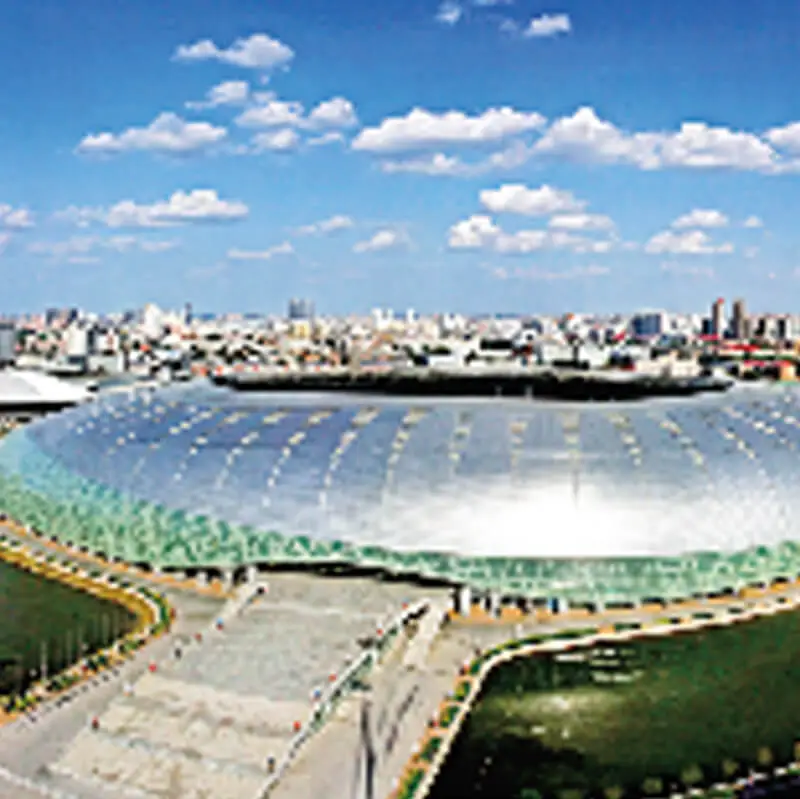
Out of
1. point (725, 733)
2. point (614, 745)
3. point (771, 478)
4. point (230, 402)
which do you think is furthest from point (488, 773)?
point (230, 402)

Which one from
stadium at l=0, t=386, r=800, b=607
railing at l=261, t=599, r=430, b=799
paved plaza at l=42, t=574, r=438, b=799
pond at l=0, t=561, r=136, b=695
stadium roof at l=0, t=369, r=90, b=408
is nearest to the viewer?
paved plaza at l=42, t=574, r=438, b=799

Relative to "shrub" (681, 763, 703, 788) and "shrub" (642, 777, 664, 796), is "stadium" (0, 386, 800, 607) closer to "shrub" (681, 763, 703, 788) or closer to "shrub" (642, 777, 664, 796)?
"shrub" (681, 763, 703, 788)

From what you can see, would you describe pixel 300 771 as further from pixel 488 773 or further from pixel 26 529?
pixel 26 529

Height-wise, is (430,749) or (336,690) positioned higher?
(336,690)

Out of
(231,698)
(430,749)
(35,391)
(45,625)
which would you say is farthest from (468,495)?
(35,391)

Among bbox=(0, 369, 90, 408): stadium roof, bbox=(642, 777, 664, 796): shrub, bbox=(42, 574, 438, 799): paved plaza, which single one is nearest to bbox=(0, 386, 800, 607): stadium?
bbox=(42, 574, 438, 799): paved plaza

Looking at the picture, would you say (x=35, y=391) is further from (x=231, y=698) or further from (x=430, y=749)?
(x=430, y=749)

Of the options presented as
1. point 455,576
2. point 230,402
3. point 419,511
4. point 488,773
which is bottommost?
point 488,773
